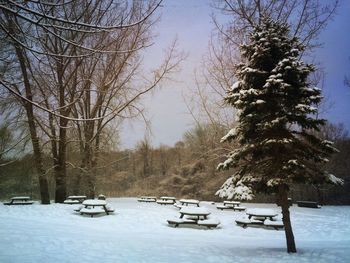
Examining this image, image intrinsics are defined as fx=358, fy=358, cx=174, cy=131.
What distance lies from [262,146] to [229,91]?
1866mm

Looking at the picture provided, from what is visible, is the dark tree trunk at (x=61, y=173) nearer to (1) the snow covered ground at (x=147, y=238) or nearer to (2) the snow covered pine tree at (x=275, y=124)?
(1) the snow covered ground at (x=147, y=238)

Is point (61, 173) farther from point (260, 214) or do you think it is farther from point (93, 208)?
point (260, 214)

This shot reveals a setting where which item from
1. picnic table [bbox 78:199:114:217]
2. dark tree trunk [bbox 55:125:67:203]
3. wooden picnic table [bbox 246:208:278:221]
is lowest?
wooden picnic table [bbox 246:208:278:221]

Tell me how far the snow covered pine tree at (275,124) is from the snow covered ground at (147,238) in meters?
1.55

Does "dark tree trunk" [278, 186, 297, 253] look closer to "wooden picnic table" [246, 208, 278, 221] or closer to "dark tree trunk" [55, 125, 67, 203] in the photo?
"wooden picnic table" [246, 208, 278, 221]

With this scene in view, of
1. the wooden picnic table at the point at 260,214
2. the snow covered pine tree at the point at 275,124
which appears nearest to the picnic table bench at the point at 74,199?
the wooden picnic table at the point at 260,214

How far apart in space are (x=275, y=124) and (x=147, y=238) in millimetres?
5608

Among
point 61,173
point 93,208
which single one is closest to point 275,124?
point 93,208

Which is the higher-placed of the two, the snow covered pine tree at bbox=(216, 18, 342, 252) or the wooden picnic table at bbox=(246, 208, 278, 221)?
the snow covered pine tree at bbox=(216, 18, 342, 252)

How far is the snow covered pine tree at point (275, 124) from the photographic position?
9.69m

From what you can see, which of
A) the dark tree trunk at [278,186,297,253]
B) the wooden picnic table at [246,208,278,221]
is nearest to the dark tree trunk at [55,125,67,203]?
the wooden picnic table at [246,208,278,221]

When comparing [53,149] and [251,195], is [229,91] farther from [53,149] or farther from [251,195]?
[53,149]

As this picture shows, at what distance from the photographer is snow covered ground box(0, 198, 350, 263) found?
28.3ft

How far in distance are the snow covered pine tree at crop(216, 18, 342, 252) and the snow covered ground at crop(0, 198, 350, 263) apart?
5.08ft
